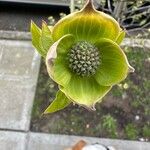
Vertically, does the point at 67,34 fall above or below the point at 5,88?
above

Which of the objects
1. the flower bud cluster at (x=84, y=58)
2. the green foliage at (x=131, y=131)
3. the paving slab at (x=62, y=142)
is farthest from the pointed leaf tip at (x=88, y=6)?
the green foliage at (x=131, y=131)

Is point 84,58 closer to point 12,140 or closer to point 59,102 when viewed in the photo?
point 59,102

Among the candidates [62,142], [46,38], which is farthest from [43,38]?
[62,142]

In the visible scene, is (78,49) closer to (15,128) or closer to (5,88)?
(15,128)

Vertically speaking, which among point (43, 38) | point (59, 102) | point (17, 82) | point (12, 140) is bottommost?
point (12, 140)

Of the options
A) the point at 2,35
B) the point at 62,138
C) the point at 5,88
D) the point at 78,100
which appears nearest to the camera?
the point at 78,100

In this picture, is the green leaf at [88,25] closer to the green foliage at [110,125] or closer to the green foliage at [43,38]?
the green foliage at [43,38]

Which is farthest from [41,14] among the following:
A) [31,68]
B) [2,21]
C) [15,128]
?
[15,128]
